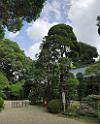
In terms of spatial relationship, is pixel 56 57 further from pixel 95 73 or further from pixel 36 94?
pixel 36 94

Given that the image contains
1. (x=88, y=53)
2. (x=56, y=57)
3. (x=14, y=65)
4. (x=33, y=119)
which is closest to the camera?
(x=33, y=119)

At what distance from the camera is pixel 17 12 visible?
9.23m

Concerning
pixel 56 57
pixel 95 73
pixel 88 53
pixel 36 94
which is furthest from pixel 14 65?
pixel 95 73

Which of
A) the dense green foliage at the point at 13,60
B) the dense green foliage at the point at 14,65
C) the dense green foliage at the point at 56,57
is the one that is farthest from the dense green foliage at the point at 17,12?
the dense green foliage at the point at 13,60

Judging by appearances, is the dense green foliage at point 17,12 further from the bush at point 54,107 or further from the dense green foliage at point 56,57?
the dense green foliage at point 56,57

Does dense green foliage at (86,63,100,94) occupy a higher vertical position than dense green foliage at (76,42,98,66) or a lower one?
lower

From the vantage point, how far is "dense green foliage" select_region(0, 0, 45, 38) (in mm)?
8836

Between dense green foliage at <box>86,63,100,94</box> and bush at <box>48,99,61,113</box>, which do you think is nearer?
bush at <box>48,99,61,113</box>

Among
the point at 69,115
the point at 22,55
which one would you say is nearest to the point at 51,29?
the point at 69,115

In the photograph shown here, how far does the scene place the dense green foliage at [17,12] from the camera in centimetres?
884

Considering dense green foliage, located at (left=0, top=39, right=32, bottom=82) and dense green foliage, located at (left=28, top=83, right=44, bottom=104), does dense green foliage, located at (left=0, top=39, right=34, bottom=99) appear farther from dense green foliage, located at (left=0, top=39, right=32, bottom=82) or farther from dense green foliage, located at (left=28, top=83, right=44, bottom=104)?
A: dense green foliage, located at (left=28, top=83, right=44, bottom=104)

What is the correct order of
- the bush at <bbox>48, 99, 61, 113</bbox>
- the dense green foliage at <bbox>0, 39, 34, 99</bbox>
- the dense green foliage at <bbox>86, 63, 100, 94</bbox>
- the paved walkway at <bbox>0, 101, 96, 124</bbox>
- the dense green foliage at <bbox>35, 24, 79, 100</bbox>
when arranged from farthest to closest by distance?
the dense green foliage at <bbox>0, 39, 34, 99</bbox>, the dense green foliage at <bbox>35, 24, 79, 100</bbox>, the dense green foliage at <bbox>86, 63, 100, 94</bbox>, the bush at <bbox>48, 99, 61, 113</bbox>, the paved walkway at <bbox>0, 101, 96, 124</bbox>

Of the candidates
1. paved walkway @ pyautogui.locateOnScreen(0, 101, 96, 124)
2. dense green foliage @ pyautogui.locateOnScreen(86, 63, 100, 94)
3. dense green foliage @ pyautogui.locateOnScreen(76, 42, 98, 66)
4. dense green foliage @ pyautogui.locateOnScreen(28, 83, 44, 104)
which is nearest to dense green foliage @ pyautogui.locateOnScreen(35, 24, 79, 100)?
dense green foliage @ pyautogui.locateOnScreen(28, 83, 44, 104)

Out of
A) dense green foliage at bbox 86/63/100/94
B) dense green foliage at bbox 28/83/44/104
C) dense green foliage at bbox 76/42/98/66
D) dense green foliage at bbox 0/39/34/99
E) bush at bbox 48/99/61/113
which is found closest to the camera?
bush at bbox 48/99/61/113
